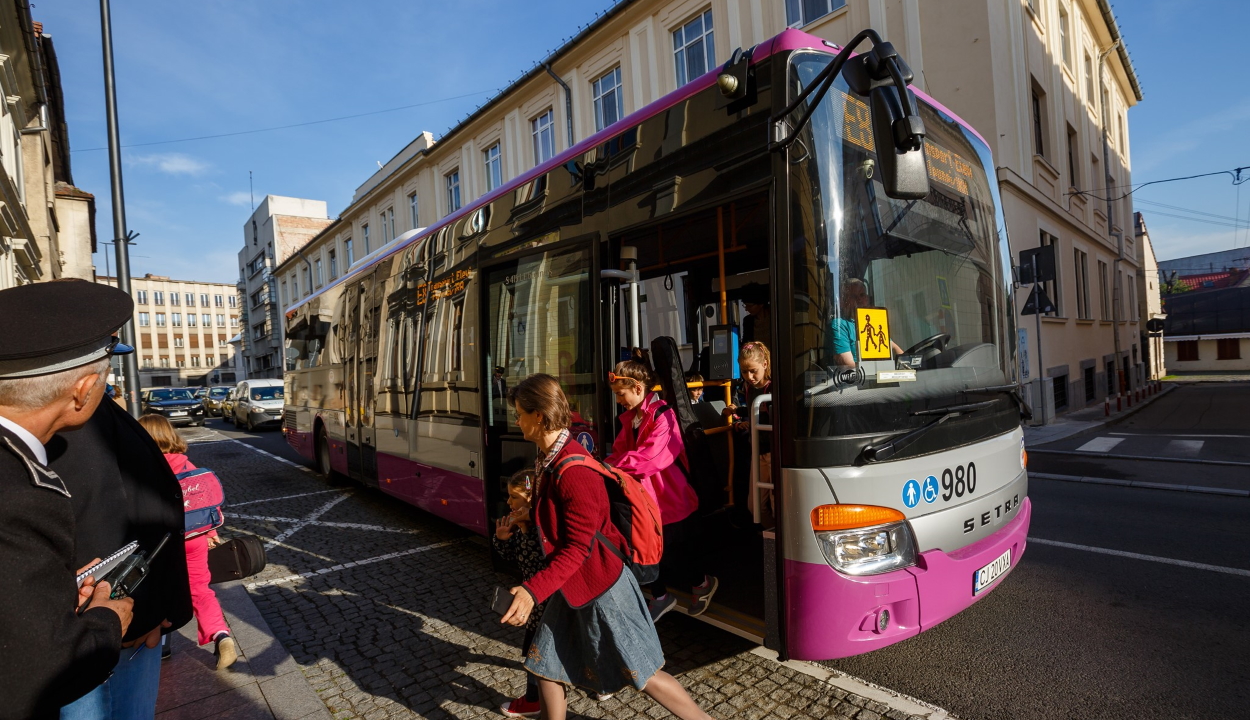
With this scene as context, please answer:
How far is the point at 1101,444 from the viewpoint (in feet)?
39.0

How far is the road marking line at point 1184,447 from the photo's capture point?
1063 centimetres

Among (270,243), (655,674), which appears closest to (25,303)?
Answer: (655,674)

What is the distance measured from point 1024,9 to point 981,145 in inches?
556

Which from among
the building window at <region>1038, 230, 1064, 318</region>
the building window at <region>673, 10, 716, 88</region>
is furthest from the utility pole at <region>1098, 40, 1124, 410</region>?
the building window at <region>673, 10, 716, 88</region>

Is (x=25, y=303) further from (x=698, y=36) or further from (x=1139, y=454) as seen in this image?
(x=698, y=36)

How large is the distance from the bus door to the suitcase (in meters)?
1.82

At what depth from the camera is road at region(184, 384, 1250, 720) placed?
3305 mm

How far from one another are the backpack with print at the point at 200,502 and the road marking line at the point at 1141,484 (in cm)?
925

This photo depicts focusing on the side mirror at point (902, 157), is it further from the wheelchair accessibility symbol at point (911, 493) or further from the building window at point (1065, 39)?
the building window at point (1065, 39)

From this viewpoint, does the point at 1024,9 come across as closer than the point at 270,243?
Yes

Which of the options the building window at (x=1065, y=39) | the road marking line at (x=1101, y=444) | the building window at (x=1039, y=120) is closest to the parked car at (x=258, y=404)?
the road marking line at (x=1101, y=444)

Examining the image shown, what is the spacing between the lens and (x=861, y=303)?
3111mm

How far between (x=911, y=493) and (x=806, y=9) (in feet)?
51.1

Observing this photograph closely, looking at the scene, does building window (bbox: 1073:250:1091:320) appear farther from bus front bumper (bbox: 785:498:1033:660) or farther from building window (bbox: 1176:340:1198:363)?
building window (bbox: 1176:340:1198:363)
